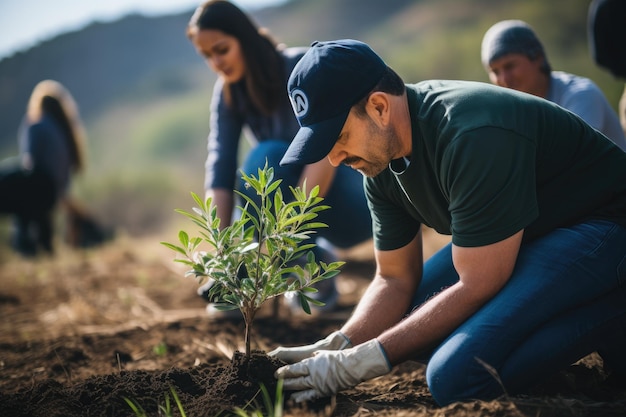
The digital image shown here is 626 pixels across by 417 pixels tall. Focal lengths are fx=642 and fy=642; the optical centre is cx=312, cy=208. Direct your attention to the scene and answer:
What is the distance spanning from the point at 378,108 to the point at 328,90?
0.63 feet

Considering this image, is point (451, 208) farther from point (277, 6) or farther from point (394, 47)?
point (277, 6)

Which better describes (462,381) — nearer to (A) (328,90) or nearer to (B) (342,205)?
(A) (328,90)

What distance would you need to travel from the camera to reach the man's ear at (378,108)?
214cm

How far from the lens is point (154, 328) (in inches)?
155

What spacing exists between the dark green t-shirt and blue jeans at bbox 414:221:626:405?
13 cm

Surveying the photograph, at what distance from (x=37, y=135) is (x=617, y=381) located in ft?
21.1

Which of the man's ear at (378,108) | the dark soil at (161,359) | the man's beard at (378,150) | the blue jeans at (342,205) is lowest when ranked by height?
the dark soil at (161,359)

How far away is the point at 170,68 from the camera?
23359 millimetres

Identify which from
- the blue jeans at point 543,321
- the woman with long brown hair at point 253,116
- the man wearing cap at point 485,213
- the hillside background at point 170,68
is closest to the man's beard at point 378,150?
the man wearing cap at point 485,213

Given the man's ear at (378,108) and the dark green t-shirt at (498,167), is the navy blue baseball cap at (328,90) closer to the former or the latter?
the man's ear at (378,108)

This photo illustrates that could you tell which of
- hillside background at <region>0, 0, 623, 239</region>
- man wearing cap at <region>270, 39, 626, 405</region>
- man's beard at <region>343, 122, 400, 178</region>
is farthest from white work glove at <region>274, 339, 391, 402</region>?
hillside background at <region>0, 0, 623, 239</region>

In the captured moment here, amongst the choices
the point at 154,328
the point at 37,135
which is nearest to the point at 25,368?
the point at 154,328

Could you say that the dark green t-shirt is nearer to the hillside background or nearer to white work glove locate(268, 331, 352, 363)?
white work glove locate(268, 331, 352, 363)

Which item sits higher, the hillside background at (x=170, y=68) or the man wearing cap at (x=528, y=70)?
the hillside background at (x=170, y=68)
